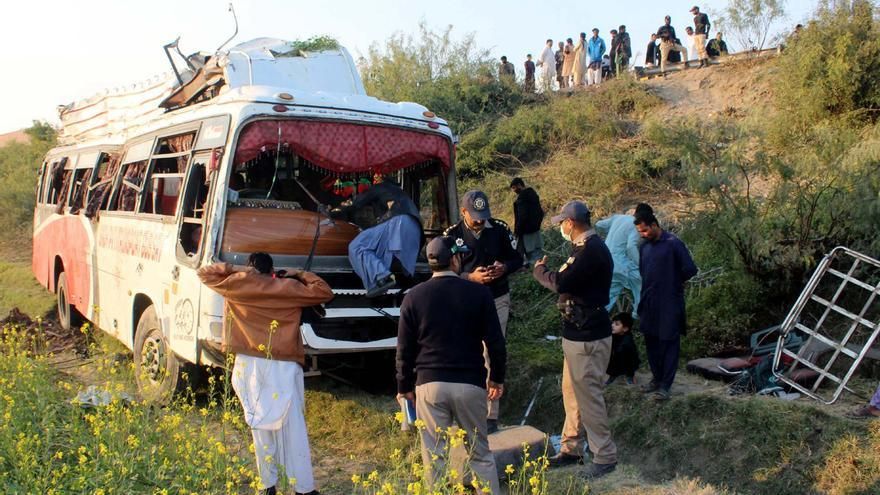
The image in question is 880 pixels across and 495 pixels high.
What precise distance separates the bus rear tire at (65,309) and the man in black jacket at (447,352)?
723 centimetres

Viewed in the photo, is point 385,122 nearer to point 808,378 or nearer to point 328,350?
point 328,350

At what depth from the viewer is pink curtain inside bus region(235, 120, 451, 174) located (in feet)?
19.6

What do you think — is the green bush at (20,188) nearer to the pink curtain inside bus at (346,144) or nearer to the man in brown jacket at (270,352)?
the pink curtain inside bus at (346,144)

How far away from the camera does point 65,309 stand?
10.2 m

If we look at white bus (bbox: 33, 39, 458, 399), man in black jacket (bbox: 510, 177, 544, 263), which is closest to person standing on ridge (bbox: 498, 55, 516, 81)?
man in black jacket (bbox: 510, 177, 544, 263)

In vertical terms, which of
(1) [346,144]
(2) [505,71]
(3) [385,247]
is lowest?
(3) [385,247]

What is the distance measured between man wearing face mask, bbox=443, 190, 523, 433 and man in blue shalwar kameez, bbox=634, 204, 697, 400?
3.72 ft

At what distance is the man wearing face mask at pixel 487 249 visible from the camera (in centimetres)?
571

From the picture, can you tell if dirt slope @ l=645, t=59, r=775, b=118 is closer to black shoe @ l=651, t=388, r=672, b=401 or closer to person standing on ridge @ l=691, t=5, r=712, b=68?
person standing on ridge @ l=691, t=5, r=712, b=68

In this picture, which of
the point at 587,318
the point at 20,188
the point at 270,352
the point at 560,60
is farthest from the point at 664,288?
the point at 20,188

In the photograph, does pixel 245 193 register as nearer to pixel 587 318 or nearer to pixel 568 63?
pixel 587 318

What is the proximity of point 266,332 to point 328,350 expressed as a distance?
3.45ft

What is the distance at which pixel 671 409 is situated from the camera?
19.9 ft

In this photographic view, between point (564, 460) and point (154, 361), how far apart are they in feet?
12.3
